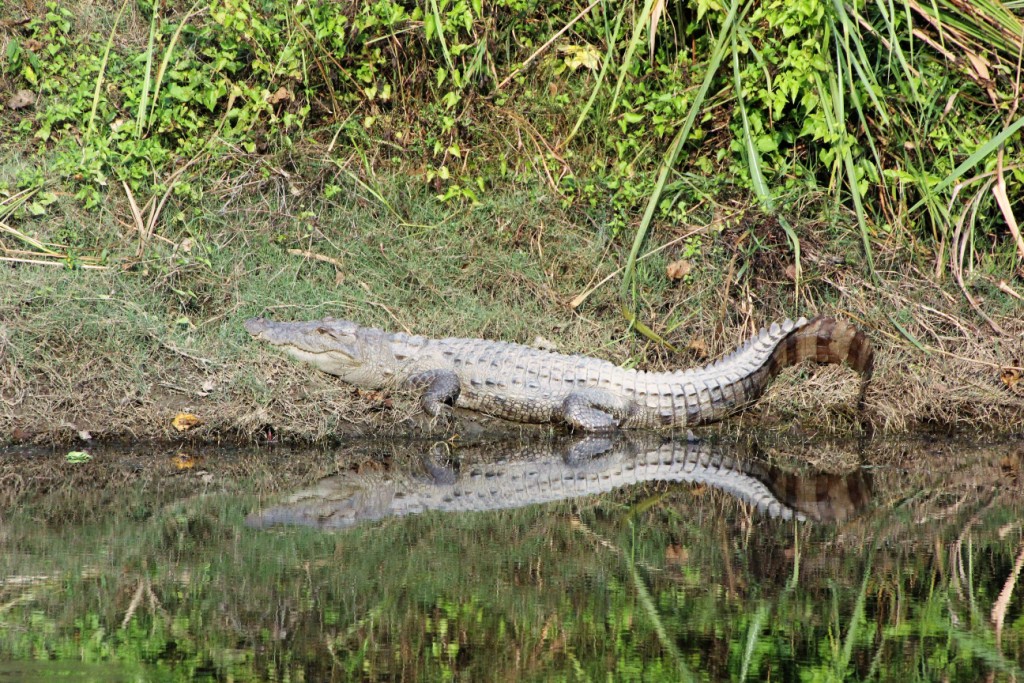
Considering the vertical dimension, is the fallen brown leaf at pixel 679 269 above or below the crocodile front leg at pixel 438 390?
above

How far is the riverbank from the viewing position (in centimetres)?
592

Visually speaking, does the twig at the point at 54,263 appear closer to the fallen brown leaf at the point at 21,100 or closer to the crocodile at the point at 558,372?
the crocodile at the point at 558,372

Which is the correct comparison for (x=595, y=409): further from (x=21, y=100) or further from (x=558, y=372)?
(x=21, y=100)

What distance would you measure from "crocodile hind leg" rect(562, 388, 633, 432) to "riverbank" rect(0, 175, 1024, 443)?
1.35 ft

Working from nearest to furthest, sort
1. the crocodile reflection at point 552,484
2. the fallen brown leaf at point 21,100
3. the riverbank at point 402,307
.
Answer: the crocodile reflection at point 552,484 < the riverbank at point 402,307 < the fallen brown leaf at point 21,100

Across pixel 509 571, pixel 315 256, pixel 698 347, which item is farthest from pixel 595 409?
pixel 509 571

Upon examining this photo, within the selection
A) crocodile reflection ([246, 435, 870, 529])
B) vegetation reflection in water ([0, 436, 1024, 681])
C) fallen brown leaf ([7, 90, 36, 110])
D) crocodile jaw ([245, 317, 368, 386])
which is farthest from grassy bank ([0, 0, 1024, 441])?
vegetation reflection in water ([0, 436, 1024, 681])

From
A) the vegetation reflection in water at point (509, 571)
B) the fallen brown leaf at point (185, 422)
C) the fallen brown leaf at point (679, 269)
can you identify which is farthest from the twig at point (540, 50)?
the fallen brown leaf at point (185, 422)

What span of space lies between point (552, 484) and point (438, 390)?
1339 millimetres

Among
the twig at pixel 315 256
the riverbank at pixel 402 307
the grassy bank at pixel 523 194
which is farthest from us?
the twig at pixel 315 256

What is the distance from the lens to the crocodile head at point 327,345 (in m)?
6.38

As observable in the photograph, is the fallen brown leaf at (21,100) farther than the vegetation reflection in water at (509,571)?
Yes

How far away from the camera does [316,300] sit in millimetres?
6805

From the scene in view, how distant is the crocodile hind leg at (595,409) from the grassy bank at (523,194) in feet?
1.42
